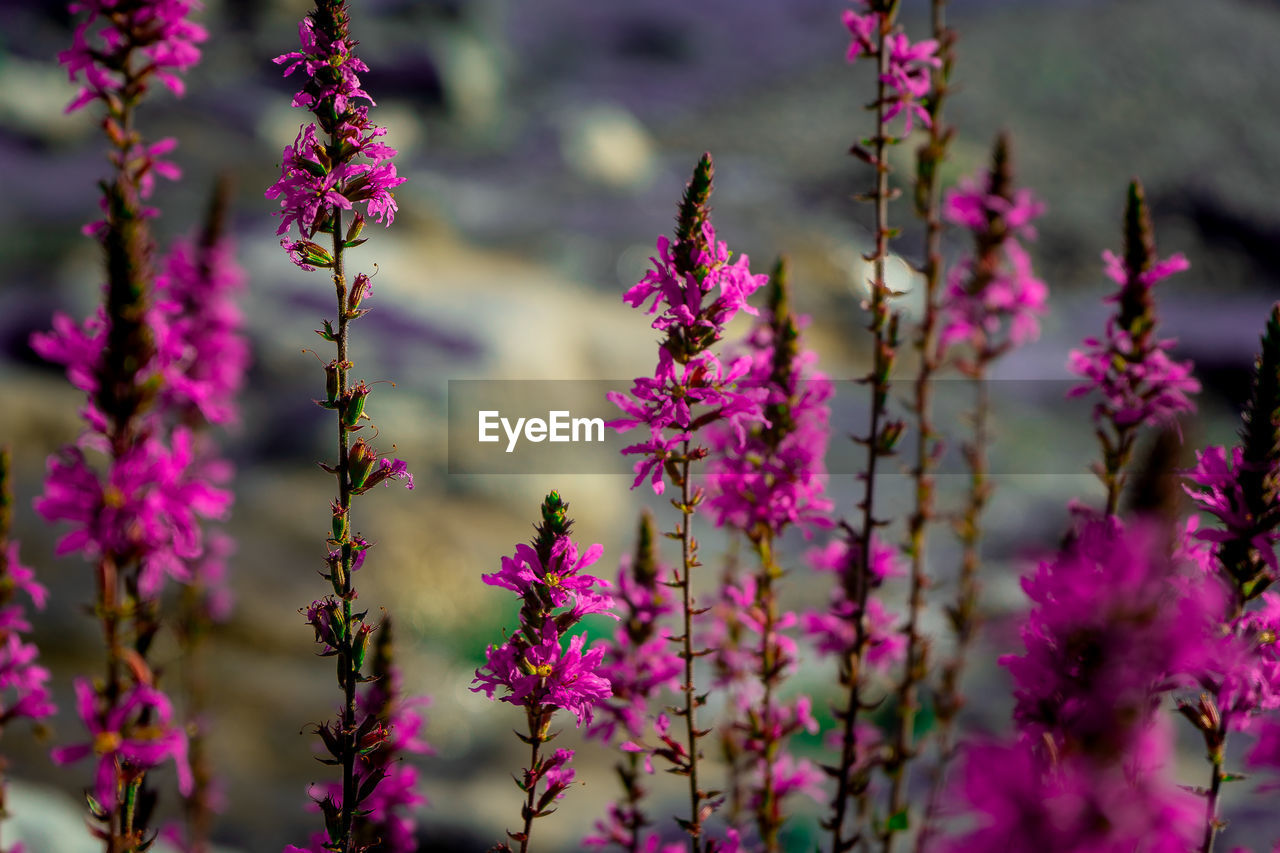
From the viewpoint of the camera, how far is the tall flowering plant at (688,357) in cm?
263

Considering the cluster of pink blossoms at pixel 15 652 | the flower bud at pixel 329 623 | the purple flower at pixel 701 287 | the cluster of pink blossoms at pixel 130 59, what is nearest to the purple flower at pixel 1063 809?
the purple flower at pixel 701 287

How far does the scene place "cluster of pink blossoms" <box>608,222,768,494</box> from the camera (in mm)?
2643

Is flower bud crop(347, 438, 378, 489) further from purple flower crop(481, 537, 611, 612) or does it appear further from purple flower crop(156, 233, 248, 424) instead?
purple flower crop(156, 233, 248, 424)

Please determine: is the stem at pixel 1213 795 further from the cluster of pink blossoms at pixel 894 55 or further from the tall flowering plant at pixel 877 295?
the cluster of pink blossoms at pixel 894 55

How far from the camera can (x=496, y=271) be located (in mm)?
17797

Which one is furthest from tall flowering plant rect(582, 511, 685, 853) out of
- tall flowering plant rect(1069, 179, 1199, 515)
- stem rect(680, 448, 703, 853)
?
tall flowering plant rect(1069, 179, 1199, 515)

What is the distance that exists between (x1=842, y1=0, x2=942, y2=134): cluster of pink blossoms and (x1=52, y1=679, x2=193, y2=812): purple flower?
9.18 feet

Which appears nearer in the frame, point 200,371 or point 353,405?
point 353,405

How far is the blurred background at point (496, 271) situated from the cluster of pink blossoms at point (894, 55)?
28.8 inches

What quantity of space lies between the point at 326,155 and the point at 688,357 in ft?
3.56

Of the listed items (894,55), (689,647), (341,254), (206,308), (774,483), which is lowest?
(689,647)

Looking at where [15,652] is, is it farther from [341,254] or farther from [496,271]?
[496,271]

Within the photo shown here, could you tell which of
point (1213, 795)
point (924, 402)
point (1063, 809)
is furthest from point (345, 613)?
point (924, 402)

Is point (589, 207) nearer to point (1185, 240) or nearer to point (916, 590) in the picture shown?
point (1185, 240)
